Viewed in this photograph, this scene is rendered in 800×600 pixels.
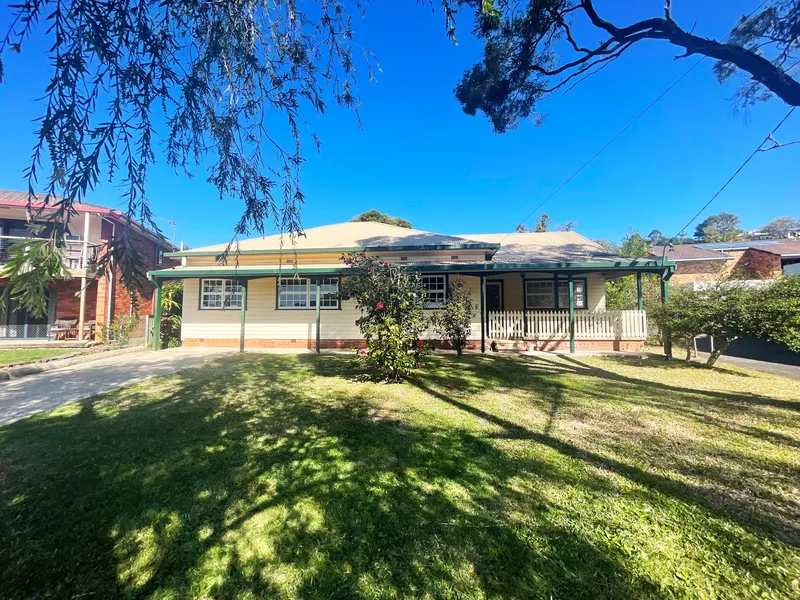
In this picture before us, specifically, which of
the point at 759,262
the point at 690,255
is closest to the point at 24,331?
the point at 690,255

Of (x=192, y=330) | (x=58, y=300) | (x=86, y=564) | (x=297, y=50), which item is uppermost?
(x=297, y=50)

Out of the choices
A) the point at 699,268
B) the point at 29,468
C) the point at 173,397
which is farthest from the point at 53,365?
the point at 699,268

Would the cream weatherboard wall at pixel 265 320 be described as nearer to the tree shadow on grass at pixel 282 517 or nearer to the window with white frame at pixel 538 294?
the window with white frame at pixel 538 294

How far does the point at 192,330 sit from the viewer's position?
13.0m

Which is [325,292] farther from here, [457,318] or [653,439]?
[653,439]

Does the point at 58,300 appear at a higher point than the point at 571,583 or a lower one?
higher

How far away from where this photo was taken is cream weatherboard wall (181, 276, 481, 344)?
12.6m

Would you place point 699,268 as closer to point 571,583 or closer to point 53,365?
point 571,583

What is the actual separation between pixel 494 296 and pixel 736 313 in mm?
7169

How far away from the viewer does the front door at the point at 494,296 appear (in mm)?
13656

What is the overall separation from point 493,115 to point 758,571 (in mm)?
8931

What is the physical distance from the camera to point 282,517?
97.9 inches

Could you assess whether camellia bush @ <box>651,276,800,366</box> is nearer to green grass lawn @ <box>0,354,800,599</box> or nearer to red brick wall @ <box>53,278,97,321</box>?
green grass lawn @ <box>0,354,800,599</box>

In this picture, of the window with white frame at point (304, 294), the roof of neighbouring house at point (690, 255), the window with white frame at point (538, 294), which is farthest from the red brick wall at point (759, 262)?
the window with white frame at point (304, 294)
